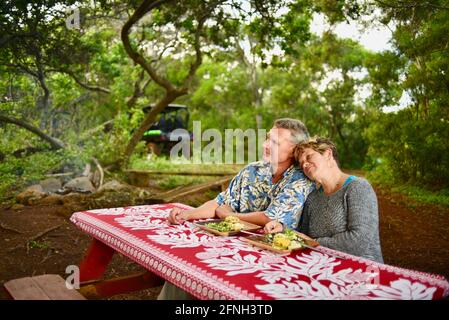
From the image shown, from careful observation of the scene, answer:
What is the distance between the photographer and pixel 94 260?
3.11m

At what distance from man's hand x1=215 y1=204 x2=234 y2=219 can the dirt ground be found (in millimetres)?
1442

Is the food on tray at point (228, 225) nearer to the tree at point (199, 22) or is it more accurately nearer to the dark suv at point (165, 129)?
the tree at point (199, 22)

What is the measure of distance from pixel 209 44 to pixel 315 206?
287 inches

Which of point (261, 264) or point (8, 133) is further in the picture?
point (8, 133)

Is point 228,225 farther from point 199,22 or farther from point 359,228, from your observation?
point 199,22

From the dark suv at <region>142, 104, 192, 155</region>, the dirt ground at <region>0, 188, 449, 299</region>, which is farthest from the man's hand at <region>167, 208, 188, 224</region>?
the dark suv at <region>142, 104, 192, 155</region>

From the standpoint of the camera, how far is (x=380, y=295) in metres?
1.52

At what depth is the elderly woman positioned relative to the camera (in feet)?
7.20

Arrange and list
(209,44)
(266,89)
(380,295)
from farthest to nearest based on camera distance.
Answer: (266,89) → (209,44) → (380,295)

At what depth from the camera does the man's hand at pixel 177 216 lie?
2.65 metres

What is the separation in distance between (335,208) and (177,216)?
957mm

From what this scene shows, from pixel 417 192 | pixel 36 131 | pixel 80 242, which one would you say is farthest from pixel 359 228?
pixel 36 131
